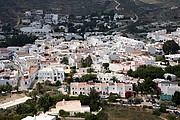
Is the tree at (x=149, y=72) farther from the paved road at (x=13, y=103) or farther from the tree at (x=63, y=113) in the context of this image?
the tree at (x=63, y=113)

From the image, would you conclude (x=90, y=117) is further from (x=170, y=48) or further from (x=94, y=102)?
(x=170, y=48)

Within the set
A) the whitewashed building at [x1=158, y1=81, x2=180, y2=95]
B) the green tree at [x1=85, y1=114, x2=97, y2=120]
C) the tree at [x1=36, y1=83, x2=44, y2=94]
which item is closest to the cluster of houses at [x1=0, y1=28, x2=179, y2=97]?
the tree at [x1=36, y1=83, x2=44, y2=94]

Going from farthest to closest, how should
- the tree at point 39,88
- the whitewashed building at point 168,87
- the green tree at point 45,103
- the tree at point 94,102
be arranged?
1. the tree at point 39,88
2. the whitewashed building at point 168,87
3. the green tree at point 45,103
4. the tree at point 94,102

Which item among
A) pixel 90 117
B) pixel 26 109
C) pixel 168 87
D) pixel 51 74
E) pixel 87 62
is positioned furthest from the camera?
pixel 87 62

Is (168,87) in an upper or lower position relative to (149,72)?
lower

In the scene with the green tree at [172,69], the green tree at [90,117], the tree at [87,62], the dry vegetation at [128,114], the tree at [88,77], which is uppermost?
the tree at [87,62]

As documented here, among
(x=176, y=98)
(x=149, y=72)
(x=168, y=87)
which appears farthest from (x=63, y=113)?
(x=149, y=72)

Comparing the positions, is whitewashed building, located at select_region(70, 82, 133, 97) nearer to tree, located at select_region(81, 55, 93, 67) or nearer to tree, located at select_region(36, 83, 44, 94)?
tree, located at select_region(36, 83, 44, 94)

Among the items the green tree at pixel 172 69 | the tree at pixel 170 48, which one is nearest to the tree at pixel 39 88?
the green tree at pixel 172 69

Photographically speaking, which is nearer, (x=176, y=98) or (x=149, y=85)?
(x=176, y=98)

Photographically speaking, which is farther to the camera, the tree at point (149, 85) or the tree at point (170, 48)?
the tree at point (170, 48)

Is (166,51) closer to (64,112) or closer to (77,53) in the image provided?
(77,53)
